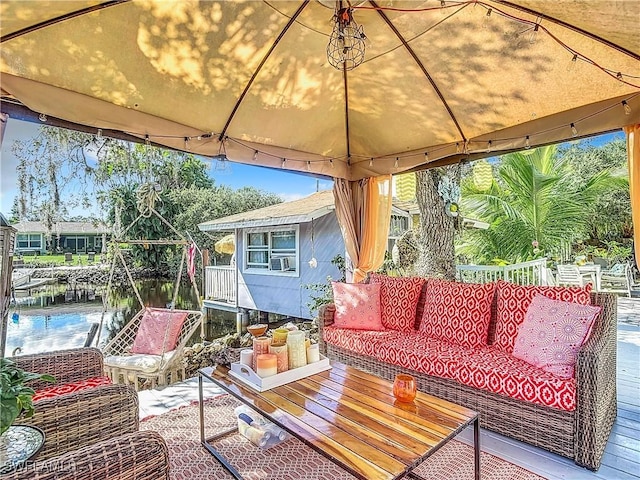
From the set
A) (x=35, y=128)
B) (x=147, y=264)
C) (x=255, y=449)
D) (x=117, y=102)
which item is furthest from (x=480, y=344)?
(x=147, y=264)

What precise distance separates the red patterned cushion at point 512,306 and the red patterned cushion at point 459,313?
10 centimetres

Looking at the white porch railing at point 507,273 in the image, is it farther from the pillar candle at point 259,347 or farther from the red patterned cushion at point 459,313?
the pillar candle at point 259,347

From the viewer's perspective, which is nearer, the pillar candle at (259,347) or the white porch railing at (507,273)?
the pillar candle at (259,347)

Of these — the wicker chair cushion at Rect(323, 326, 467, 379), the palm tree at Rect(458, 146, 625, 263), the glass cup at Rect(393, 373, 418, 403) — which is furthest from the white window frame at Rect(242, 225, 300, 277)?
the glass cup at Rect(393, 373, 418, 403)

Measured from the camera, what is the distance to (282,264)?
8.52 m

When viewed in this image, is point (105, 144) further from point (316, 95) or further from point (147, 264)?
point (147, 264)

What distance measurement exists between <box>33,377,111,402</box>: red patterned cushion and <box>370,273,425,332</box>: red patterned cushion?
255 cm

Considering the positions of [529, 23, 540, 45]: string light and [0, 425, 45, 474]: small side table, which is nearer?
[0, 425, 45, 474]: small side table

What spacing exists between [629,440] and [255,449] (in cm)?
259

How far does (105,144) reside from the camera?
11.2 feet

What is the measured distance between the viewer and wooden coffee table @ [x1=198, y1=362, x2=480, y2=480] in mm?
1438

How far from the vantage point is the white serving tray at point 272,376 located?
7.02 feet

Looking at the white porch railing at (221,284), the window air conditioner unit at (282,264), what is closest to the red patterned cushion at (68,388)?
the window air conditioner unit at (282,264)

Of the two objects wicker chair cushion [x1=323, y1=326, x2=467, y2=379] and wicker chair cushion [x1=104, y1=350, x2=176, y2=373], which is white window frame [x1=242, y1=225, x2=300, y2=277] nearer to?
wicker chair cushion [x1=323, y1=326, x2=467, y2=379]
